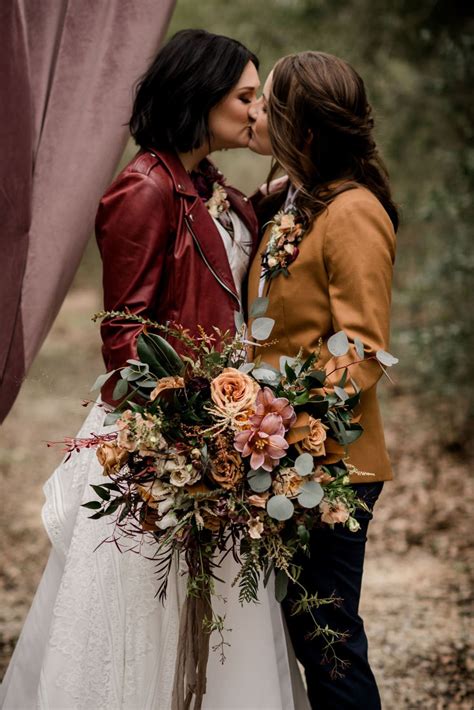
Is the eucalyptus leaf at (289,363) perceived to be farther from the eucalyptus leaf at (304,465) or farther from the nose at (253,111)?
the nose at (253,111)

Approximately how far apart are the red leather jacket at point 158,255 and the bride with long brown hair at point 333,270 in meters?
0.16

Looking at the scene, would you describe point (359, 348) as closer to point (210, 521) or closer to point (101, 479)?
point (210, 521)

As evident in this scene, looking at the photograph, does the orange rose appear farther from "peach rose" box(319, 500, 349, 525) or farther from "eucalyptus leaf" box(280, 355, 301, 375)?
"eucalyptus leaf" box(280, 355, 301, 375)

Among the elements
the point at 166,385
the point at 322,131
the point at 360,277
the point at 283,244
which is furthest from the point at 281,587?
the point at 322,131

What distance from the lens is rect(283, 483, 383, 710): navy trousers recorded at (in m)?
2.50

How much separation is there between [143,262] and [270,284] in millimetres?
378

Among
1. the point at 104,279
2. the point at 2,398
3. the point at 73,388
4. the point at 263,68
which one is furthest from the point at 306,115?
the point at 73,388

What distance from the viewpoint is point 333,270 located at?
241cm

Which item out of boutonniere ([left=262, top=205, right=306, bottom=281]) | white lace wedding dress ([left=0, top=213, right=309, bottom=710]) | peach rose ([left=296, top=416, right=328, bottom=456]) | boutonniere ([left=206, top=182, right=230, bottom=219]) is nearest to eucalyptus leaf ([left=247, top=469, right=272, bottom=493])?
peach rose ([left=296, top=416, right=328, bottom=456])

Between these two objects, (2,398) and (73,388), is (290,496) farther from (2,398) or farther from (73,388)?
(73,388)

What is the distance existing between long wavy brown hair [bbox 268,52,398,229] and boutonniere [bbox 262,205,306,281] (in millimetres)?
42

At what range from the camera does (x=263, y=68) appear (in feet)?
25.6

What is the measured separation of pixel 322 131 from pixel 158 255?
57 centimetres

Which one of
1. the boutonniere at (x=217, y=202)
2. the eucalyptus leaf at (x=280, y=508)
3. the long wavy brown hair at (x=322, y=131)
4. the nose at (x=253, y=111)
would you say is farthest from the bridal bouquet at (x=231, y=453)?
the nose at (x=253, y=111)
